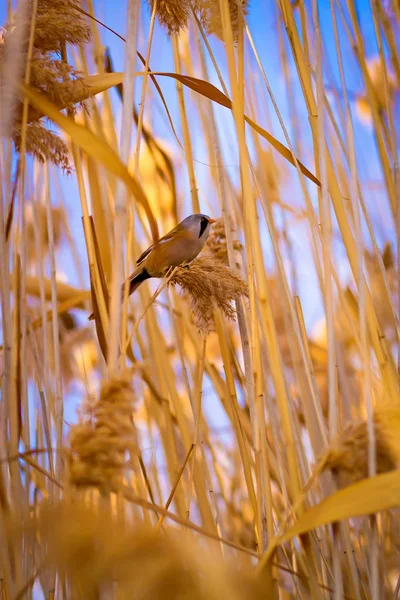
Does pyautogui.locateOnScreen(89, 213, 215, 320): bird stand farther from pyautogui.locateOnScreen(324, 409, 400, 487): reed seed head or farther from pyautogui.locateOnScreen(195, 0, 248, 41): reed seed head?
pyautogui.locateOnScreen(324, 409, 400, 487): reed seed head

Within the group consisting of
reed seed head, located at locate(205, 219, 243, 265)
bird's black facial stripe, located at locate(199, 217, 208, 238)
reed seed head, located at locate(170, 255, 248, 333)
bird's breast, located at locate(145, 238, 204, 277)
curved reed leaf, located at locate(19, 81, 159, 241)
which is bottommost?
reed seed head, located at locate(170, 255, 248, 333)

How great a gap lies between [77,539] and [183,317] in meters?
1.07

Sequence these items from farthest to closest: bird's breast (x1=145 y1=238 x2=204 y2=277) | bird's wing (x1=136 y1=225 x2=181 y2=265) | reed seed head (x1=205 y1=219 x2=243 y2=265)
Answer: bird's breast (x1=145 y1=238 x2=204 y2=277), bird's wing (x1=136 y1=225 x2=181 y2=265), reed seed head (x1=205 y1=219 x2=243 y2=265)

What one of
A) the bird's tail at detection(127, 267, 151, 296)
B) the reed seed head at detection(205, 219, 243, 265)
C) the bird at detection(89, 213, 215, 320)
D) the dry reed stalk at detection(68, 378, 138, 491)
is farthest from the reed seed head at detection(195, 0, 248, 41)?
the dry reed stalk at detection(68, 378, 138, 491)

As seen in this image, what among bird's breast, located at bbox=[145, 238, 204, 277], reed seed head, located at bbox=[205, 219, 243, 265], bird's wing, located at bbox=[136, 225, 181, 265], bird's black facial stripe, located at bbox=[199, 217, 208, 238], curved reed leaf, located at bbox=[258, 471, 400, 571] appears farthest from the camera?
bird's black facial stripe, located at bbox=[199, 217, 208, 238]

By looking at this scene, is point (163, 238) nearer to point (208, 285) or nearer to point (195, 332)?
point (195, 332)

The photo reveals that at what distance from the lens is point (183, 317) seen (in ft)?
5.09

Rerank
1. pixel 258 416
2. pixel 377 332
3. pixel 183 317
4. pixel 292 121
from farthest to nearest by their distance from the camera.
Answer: pixel 183 317
pixel 292 121
pixel 377 332
pixel 258 416

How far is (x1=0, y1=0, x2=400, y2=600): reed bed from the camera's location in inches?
22.6

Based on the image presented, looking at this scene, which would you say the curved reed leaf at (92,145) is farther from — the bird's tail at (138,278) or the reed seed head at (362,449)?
the bird's tail at (138,278)

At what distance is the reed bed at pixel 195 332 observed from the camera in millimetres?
575

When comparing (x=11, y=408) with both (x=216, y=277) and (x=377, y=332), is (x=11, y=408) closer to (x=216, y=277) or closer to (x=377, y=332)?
(x=216, y=277)

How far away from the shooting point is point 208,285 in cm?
101

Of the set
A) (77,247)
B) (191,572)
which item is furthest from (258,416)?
(77,247)
